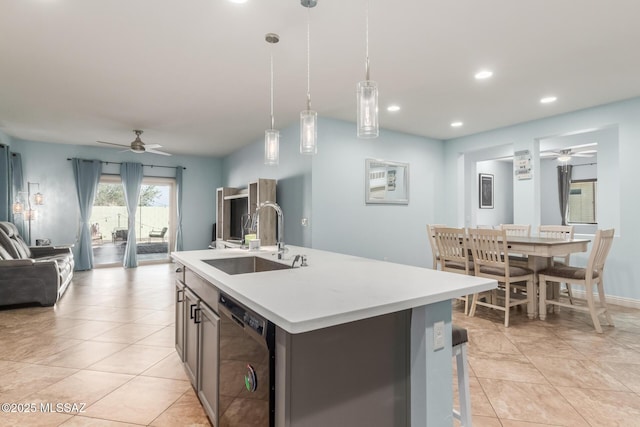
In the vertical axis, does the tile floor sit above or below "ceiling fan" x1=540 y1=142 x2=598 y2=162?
below

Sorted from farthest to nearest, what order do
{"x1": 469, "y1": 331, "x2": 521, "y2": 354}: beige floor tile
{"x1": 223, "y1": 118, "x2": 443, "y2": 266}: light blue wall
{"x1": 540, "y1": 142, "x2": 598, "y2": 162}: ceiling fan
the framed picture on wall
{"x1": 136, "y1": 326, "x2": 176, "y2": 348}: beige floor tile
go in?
the framed picture on wall
{"x1": 540, "y1": 142, "x2": 598, "y2": 162}: ceiling fan
{"x1": 223, "y1": 118, "x2": 443, "y2": 266}: light blue wall
{"x1": 136, "y1": 326, "x2": 176, "y2": 348}: beige floor tile
{"x1": 469, "y1": 331, "x2": 521, "y2": 354}: beige floor tile

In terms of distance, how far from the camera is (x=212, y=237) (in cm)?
844

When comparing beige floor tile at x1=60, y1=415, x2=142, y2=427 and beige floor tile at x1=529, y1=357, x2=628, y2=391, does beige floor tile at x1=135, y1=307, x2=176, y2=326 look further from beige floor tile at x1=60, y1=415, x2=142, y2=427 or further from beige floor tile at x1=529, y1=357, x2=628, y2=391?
beige floor tile at x1=529, y1=357, x2=628, y2=391

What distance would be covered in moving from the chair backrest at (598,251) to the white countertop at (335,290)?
2.56m

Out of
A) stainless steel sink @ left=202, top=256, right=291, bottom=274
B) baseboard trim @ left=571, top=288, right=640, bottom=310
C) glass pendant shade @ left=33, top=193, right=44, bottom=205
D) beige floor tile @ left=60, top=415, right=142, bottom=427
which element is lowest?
beige floor tile @ left=60, top=415, right=142, bottom=427

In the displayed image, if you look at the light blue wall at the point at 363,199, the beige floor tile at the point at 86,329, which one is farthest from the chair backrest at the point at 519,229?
the beige floor tile at the point at 86,329

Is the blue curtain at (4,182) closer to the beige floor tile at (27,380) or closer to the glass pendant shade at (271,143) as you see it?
the beige floor tile at (27,380)

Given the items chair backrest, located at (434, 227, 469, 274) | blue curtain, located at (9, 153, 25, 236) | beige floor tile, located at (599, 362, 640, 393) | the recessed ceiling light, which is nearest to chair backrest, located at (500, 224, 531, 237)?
chair backrest, located at (434, 227, 469, 274)

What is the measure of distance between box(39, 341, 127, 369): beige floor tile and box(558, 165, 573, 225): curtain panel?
8870 mm

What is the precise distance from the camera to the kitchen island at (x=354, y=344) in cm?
110

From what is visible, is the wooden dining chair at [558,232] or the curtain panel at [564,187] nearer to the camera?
the wooden dining chair at [558,232]

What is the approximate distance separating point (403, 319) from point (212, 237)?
25.2 feet

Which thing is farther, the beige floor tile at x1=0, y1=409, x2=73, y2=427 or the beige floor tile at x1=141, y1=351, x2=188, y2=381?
the beige floor tile at x1=141, y1=351, x2=188, y2=381

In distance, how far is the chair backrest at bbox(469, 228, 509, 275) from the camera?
3.53 meters
